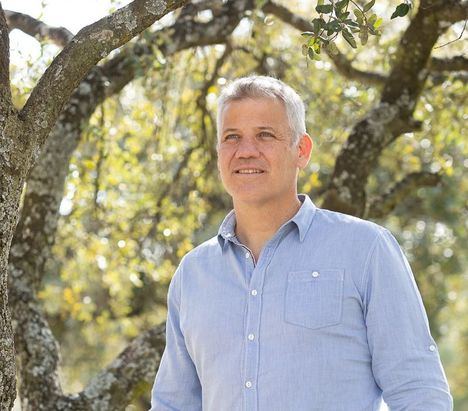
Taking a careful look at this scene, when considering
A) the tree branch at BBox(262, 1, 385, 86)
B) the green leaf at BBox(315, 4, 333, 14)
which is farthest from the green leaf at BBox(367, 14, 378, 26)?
the tree branch at BBox(262, 1, 385, 86)

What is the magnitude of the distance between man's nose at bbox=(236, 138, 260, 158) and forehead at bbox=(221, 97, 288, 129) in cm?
5

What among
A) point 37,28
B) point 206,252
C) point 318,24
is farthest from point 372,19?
point 37,28

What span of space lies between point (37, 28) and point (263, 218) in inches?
74.4

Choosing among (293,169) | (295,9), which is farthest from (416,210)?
(293,169)

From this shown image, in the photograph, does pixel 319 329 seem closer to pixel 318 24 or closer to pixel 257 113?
pixel 257 113

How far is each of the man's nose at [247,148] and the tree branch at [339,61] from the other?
2.81 m

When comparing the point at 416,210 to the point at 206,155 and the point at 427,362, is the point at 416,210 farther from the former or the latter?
the point at 427,362

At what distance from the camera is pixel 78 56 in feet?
8.02

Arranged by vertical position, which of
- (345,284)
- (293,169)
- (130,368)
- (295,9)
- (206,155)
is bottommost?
(130,368)

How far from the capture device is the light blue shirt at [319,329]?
2238mm

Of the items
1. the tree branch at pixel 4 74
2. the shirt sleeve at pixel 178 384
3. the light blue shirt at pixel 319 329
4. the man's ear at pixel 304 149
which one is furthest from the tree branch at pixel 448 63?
the tree branch at pixel 4 74

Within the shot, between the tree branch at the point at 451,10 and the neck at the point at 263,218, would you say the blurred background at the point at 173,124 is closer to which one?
the tree branch at the point at 451,10

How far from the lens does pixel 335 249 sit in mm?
2387

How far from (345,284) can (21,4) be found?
273cm
